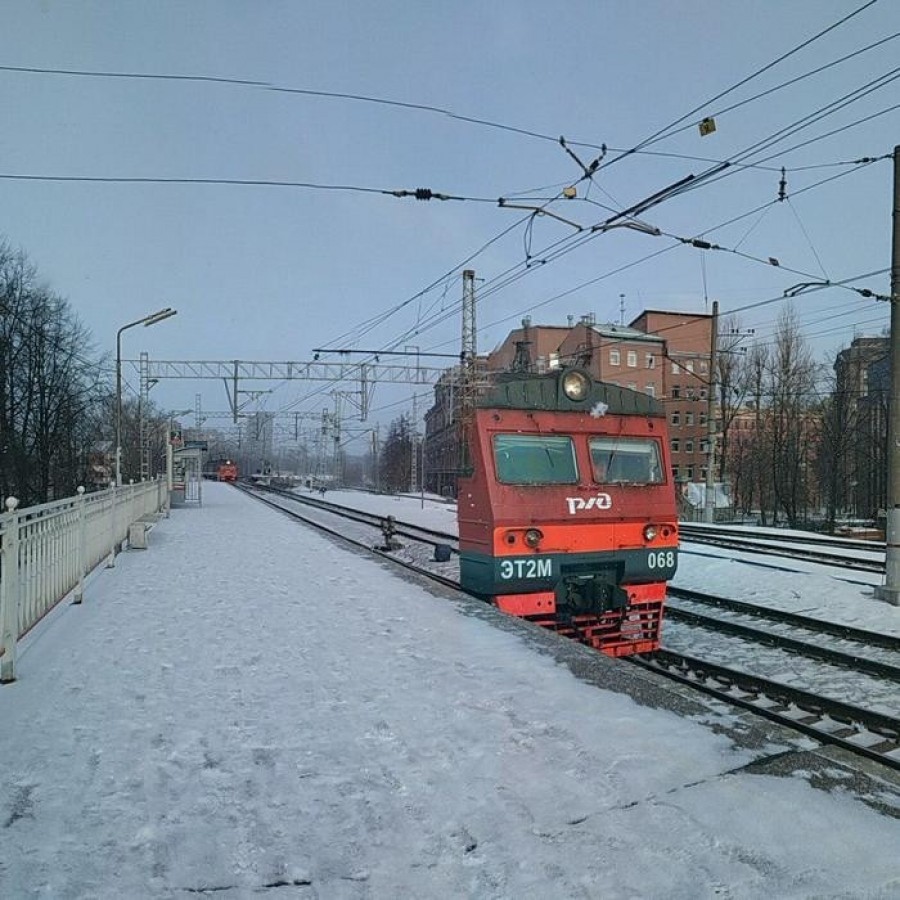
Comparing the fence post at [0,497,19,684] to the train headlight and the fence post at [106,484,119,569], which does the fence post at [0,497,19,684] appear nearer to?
the train headlight

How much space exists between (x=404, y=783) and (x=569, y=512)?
14.6ft

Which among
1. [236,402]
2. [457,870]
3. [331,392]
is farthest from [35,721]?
[331,392]

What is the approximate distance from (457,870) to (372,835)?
1.49 feet

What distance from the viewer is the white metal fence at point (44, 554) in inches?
200

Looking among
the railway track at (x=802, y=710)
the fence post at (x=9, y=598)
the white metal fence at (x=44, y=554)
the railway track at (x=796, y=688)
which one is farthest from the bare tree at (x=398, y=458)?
the fence post at (x=9, y=598)

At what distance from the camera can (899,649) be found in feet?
26.3

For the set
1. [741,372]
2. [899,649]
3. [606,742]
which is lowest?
[899,649]

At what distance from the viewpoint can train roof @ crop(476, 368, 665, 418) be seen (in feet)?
24.9

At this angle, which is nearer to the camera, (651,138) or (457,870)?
(457,870)

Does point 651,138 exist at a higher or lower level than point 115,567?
higher

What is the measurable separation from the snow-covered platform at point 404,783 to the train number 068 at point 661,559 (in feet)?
6.86

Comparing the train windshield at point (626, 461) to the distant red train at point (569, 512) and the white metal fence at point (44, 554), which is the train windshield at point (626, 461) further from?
the white metal fence at point (44, 554)

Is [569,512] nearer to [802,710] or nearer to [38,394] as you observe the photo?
[802,710]

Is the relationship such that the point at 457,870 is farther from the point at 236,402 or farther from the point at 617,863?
the point at 236,402
